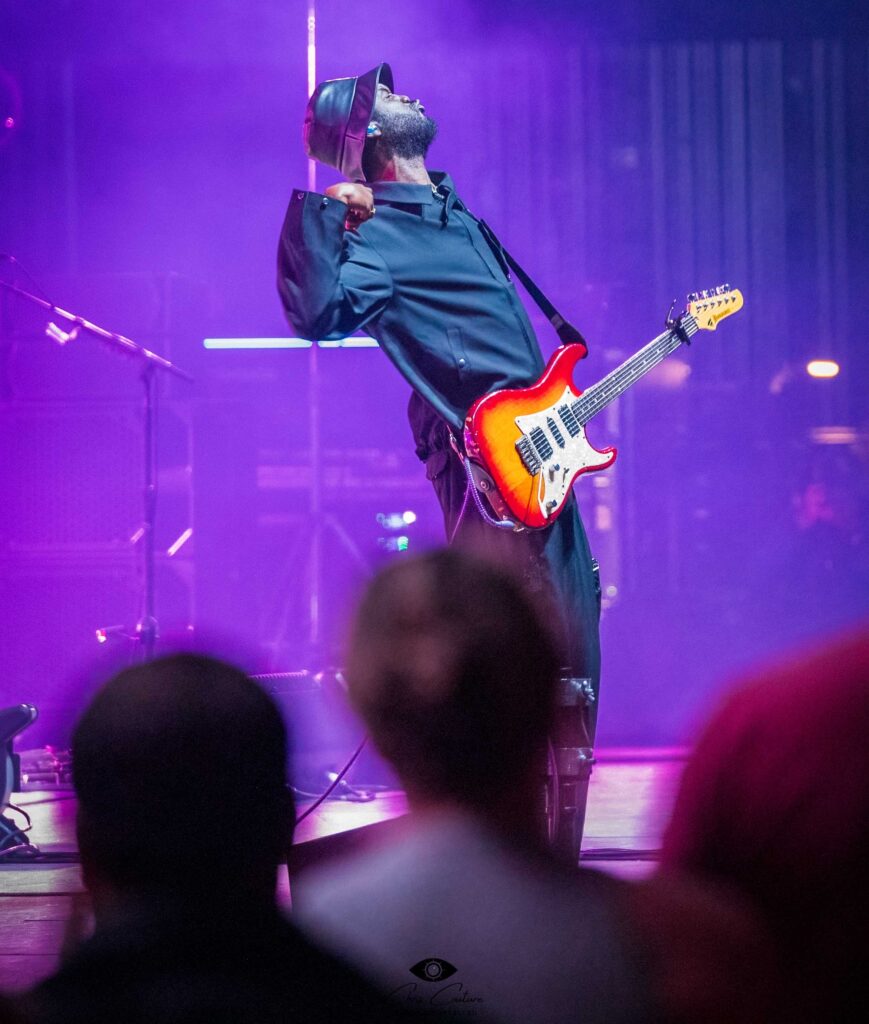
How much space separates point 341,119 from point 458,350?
0.64m

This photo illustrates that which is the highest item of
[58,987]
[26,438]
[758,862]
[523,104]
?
[523,104]

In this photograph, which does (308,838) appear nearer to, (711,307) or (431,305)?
(431,305)

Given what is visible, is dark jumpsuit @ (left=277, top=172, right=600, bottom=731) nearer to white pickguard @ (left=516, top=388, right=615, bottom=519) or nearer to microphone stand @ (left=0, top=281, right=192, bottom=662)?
white pickguard @ (left=516, top=388, right=615, bottom=519)

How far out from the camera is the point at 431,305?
2430mm

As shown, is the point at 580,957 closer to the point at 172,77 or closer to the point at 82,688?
the point at 82,688

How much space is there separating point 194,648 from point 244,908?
0.80ft

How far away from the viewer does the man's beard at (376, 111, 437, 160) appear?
2566 millimetres

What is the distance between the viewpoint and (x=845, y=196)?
181 inches

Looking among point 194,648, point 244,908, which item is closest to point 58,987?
point 244,908

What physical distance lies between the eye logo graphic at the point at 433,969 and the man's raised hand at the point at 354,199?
5.34 feet

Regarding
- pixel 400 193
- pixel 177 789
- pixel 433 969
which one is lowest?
pixel 433 969

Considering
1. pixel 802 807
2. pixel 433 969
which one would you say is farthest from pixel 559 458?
pixel 802 807

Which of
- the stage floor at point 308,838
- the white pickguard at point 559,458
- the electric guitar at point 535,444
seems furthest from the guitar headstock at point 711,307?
the stage floor at point 308,838

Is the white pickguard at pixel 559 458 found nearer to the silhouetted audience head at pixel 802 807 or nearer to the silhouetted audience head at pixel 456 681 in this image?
the silhouetted audience head at pixel 456 681
